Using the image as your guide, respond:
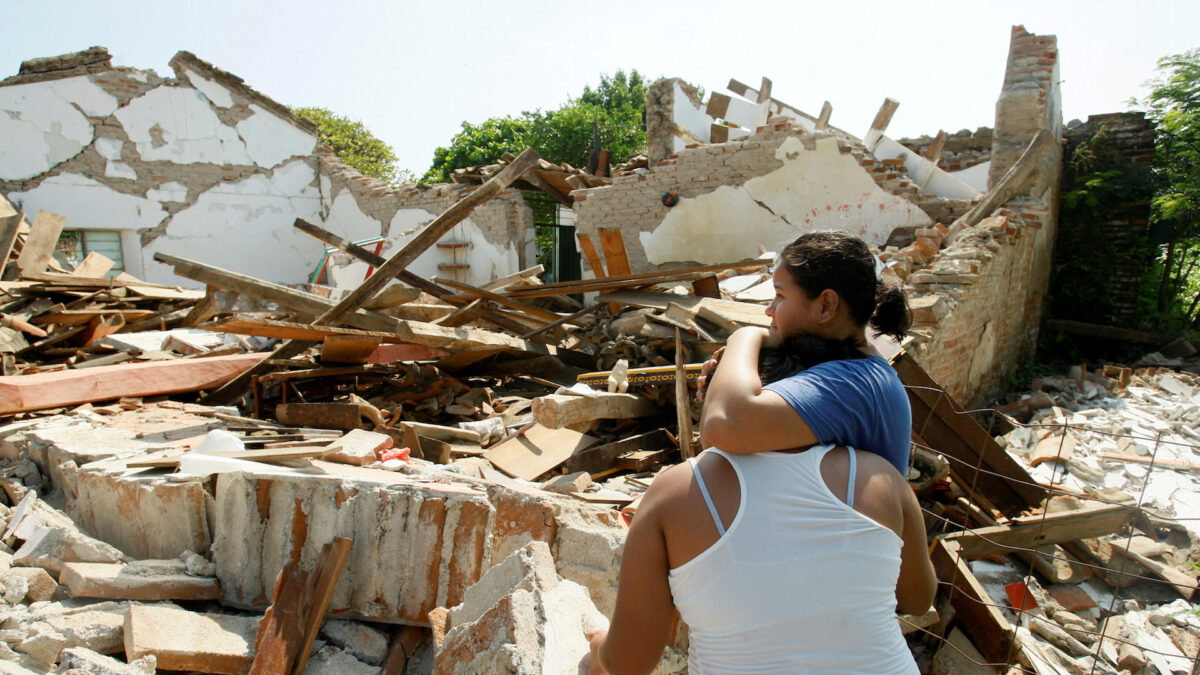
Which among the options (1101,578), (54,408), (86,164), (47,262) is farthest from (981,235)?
(86,164)

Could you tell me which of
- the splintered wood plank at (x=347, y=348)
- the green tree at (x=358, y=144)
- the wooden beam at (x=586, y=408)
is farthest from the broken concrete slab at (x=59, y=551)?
the green tree at (x=358, y=144)

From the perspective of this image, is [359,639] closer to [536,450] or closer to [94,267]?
[536,450]

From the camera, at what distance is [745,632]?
119 cm

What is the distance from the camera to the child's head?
1.33 metres

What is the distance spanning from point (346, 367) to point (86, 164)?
11223 millimetres

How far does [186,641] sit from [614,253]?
6.14 m

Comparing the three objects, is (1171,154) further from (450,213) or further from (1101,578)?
(450,213)

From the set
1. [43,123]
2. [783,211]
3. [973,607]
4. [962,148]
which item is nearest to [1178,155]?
[962,148]

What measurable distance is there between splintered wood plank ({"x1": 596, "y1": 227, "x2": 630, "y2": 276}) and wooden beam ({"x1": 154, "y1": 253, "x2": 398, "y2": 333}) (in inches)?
123

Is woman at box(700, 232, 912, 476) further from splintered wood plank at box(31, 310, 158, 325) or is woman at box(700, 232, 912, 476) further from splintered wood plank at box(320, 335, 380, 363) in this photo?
splintered wood plank at box(31, 310, 158, 325)

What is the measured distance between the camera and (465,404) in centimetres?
559

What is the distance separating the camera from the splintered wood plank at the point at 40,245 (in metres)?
8.31

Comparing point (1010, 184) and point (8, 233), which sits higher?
point (1010, 184)

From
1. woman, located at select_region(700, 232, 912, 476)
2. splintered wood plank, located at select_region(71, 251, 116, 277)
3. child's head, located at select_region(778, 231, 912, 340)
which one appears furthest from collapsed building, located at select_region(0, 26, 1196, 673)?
child's head, located at select_region(778, 231, 912, 340)
